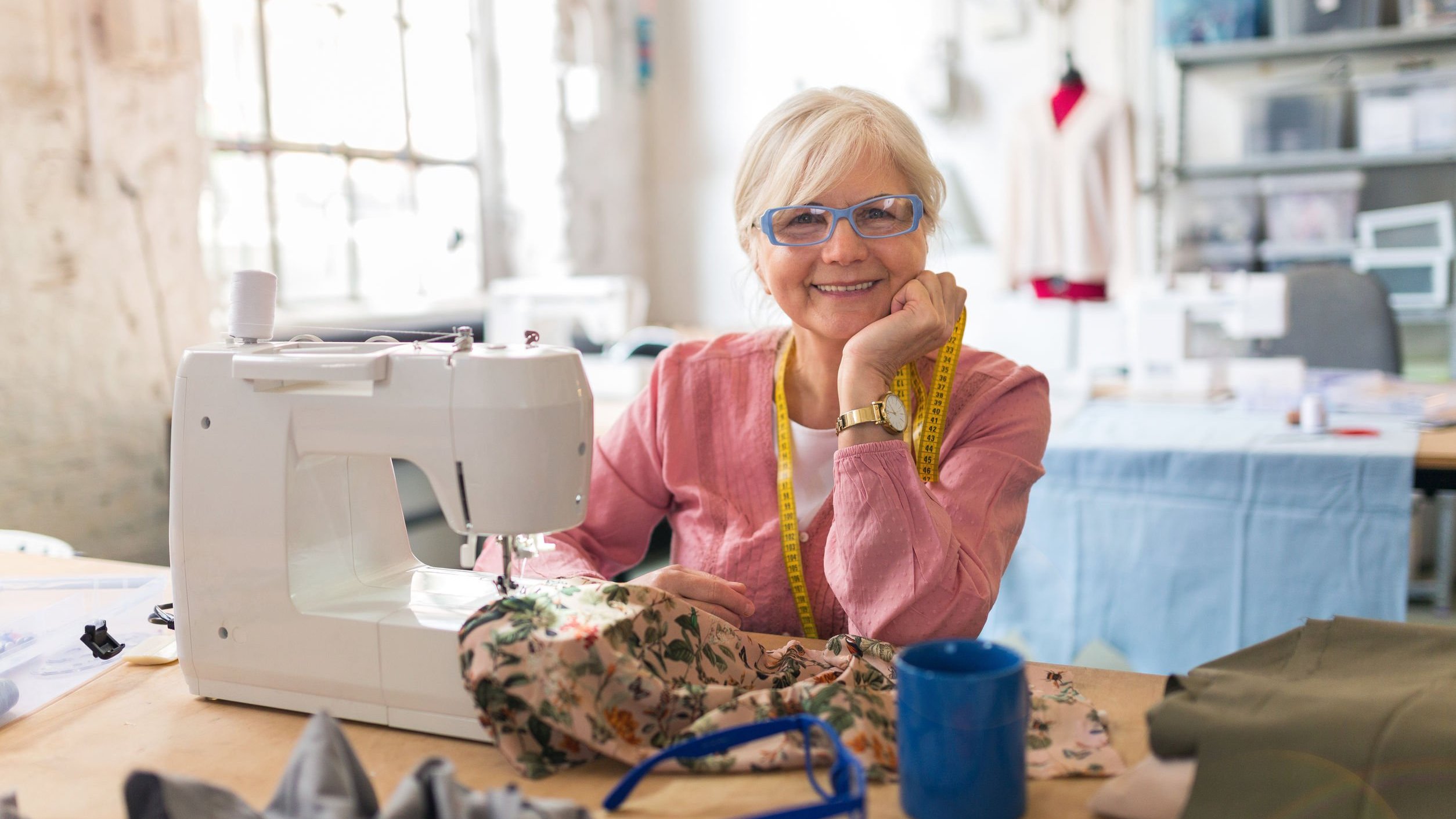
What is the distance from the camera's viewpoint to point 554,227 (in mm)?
4816

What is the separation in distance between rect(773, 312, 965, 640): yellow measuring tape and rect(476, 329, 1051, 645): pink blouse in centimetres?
1

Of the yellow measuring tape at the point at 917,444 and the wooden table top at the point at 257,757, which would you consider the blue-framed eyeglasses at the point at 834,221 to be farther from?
the wooden table top at the point at 257,757

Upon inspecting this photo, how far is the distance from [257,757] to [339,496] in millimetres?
293

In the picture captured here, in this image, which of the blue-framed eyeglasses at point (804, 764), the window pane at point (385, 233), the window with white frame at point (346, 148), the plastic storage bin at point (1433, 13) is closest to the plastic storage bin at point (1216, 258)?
the plastic storage bin at point (1433, 13)

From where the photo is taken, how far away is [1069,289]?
15.2 feet

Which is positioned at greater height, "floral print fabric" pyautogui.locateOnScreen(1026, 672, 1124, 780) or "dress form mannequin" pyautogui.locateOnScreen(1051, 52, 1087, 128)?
"dress form mannequin" pyautogui.locateOnScreen(1051, 52, 1087, 128)

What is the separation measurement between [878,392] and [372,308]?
122 inches

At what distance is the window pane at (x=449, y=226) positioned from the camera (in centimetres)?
434

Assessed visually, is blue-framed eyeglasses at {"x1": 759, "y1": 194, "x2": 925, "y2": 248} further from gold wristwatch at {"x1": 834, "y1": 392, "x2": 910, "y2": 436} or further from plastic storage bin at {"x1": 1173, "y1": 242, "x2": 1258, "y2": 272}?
plastic storage bin at {"x1": 1173, "y1": 242, "x2": 1258, "y2": 272}

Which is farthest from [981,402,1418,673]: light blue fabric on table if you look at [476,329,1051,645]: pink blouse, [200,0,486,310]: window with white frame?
[200,0,486,310]: window with white frame

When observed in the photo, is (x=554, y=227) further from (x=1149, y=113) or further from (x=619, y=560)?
(x=619, y=560)

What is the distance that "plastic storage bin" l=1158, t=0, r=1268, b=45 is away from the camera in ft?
13.8

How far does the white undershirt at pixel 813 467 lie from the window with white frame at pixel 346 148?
1.99 metres

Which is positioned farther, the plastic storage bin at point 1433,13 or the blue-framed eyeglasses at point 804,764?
the plastic storage bin at point 1433,13
